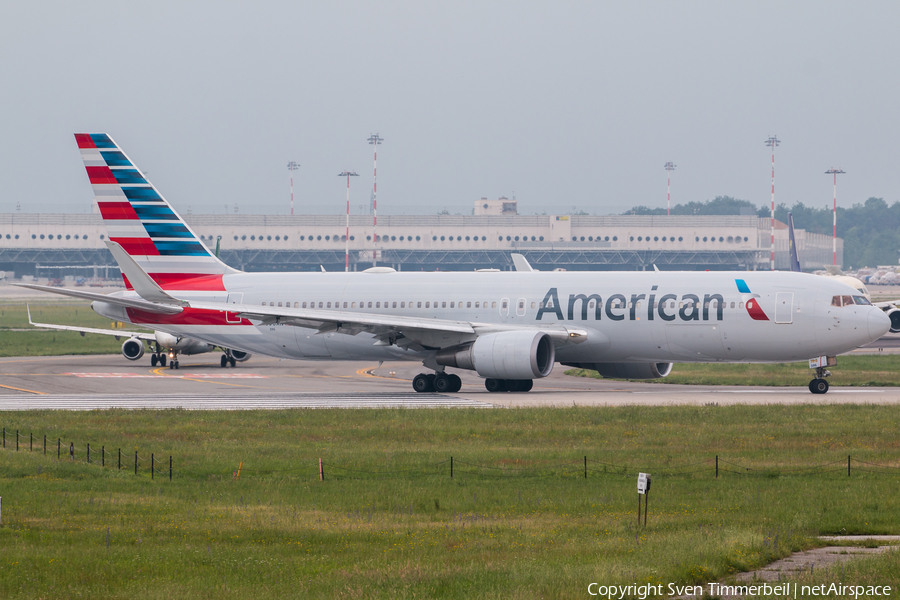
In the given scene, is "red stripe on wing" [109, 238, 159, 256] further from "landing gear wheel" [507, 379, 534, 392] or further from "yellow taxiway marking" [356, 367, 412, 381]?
"landing gear wheel" [507, 379, 534, 392]

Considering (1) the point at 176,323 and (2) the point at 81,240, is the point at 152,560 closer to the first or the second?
(1) the point at 176,323

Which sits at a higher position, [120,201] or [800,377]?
[120,201]

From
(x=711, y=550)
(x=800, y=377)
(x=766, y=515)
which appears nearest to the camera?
(x=711, y=550)

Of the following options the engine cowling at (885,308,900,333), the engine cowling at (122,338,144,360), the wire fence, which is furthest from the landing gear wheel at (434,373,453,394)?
the engine cowling at (122,338,144,360)

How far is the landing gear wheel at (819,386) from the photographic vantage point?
40.0 metres

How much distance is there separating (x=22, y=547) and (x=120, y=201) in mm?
31552

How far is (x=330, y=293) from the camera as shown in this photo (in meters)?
45.5

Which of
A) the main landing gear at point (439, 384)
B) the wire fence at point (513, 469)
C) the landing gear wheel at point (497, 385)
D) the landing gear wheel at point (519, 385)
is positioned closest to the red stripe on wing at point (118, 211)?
the main landing gear at point (439, 384)

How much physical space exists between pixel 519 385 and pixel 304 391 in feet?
29.2

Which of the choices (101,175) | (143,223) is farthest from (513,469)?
(101,175)

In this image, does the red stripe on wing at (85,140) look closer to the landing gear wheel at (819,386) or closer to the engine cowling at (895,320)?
the landing gear wheel at (819,386)

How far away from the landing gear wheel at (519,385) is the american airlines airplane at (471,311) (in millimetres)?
49

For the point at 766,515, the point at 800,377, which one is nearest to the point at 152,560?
the point at 766,515

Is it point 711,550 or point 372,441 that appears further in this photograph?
point 372,441
